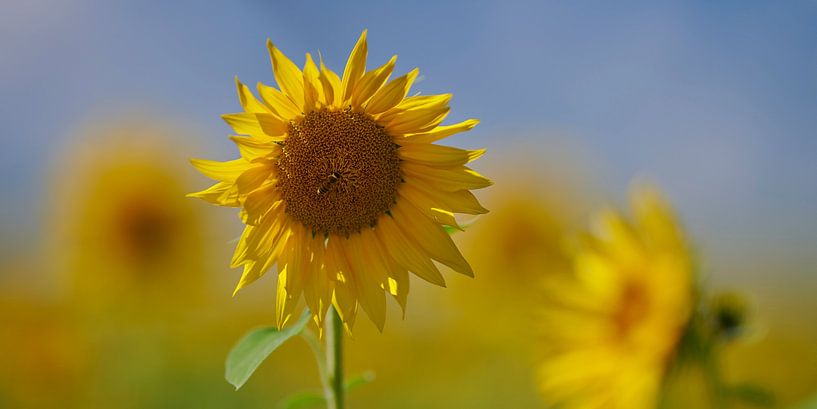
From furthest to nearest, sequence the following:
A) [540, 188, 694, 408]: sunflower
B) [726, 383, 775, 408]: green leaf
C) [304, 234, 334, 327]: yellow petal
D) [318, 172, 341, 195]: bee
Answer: [540, 188, 694, 408]: sunflower < [726, 383, 775, 408]: green leaf < [318, 172, 341, 195]: bee < [304, 234, 334, 327]: yellow petal

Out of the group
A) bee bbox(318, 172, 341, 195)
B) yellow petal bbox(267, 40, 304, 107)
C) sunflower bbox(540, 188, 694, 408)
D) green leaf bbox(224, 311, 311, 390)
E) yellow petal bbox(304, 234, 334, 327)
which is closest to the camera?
green leaf bbox(224, 311, 311, 390)

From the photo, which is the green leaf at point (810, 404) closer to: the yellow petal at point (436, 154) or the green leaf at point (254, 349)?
the yellow petal at point (436, 154)

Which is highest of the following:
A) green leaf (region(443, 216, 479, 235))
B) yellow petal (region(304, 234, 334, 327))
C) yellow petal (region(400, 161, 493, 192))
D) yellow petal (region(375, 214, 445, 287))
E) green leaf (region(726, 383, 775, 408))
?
yellow petal (region(400, 161, 493, 192))

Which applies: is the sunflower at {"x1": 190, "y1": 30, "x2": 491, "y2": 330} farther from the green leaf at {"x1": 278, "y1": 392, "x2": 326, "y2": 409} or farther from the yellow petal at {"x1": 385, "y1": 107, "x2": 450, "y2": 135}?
the green leaf at {"x1": 278, "y1": 392, "x2": 326, "y2": 409}

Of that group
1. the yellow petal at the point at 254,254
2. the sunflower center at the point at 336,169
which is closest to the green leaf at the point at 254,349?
the yellow petal at the point at 254,254

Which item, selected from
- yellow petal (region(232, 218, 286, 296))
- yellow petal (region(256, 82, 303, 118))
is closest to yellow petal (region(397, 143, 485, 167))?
yellow petal (region(256, 82, 303, 118))

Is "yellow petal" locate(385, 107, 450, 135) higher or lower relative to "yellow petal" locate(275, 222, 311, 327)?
higher

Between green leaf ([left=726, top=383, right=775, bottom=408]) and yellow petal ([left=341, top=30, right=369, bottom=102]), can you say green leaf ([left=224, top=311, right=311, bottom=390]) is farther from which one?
green leaf ([left=726, top=383, right=775, bottom=408])

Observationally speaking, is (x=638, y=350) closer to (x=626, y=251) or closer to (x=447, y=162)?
(x=626, y=251)

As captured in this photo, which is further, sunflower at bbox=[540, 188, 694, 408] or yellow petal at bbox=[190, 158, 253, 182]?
sunflower at bbox=[540, 188, 694, 408]
